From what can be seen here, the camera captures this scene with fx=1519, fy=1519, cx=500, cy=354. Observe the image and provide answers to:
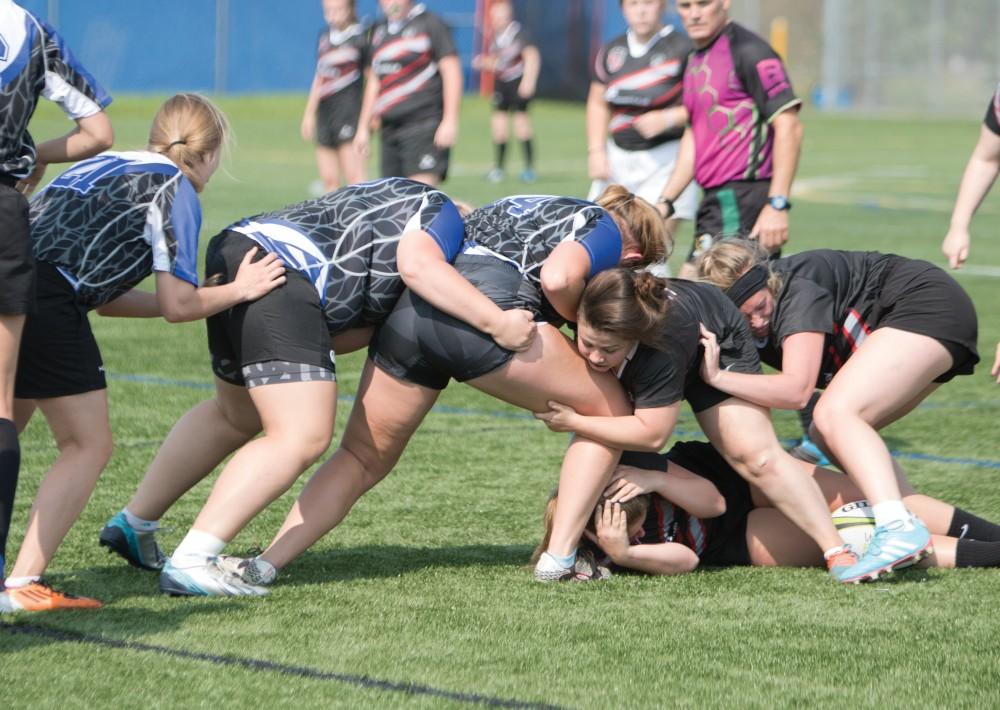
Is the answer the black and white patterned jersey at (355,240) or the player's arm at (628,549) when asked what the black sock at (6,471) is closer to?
the black and white patterned jersey at (355,240)

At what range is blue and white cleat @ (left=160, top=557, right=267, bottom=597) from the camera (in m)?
4.10

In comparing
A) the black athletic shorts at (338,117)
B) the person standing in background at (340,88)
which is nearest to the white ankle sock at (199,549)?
the person standing in background at (340,88)

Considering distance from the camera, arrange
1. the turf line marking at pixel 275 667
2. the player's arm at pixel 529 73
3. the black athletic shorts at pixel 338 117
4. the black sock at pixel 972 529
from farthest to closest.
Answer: the player's arm at pixel 529 73
the black athletic shorts at pixel 338 117
the black sock at pixel 972 529
the turf line marking at pixel 275 667

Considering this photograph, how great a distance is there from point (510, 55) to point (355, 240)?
1932 cm

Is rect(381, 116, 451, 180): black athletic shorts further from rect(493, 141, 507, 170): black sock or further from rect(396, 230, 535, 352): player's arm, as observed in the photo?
rect(493, 141, 507, 170): black sock

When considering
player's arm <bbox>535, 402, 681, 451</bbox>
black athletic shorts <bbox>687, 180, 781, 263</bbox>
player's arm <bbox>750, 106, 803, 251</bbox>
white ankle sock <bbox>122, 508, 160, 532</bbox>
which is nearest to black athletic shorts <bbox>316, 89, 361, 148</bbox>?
black athletic shorts <bbox>687, 180, 781, 263</bbox>

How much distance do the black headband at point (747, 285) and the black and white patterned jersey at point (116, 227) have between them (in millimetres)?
1626

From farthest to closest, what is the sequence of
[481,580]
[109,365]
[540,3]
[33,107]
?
[540,3] → [109,365] → [481,580] → [33,107]

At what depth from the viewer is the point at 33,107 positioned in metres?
3.97

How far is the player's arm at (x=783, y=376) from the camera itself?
14.4 ft

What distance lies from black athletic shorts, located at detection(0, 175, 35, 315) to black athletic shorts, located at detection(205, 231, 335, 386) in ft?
1.94

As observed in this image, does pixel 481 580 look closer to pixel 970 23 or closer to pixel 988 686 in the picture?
pixel 988 686

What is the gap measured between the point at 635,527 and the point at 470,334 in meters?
0.83

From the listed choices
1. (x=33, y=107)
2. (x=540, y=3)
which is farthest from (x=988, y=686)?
(x=540, y=3)
